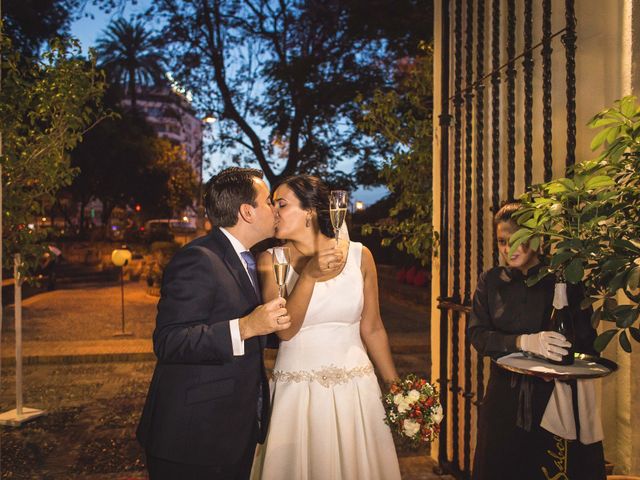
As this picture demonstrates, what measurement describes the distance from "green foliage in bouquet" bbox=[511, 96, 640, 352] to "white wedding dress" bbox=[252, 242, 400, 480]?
3.50 feet

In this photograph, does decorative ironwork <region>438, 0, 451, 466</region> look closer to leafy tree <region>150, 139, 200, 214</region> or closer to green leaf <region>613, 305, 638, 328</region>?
green leaf <region>613, 305, 638, 328</region>

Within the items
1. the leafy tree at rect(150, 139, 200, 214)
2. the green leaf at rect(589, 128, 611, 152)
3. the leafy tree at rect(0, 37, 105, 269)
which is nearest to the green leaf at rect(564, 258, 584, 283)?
the green leaf at rect(589, 128, 611, 152)

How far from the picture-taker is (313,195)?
294 centimetres

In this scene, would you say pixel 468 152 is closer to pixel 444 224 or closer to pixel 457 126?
pixel 457 126

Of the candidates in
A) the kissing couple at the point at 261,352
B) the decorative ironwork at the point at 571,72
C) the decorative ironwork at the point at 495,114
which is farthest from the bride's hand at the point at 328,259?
the decorative ironwork at the point at 495,114

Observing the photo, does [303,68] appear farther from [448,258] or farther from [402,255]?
[448,258]

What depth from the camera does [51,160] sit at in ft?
19.7

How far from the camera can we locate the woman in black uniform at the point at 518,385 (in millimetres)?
2781

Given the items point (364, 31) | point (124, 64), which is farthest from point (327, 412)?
point (124, 64)

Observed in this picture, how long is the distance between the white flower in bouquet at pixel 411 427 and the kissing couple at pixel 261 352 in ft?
1.12

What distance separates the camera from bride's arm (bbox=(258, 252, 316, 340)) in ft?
8.77

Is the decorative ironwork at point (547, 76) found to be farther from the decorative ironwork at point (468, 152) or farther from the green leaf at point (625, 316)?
the green leaf at point (625, 316)

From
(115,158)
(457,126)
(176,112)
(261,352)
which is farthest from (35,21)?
(261,352)

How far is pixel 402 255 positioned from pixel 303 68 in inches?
248
